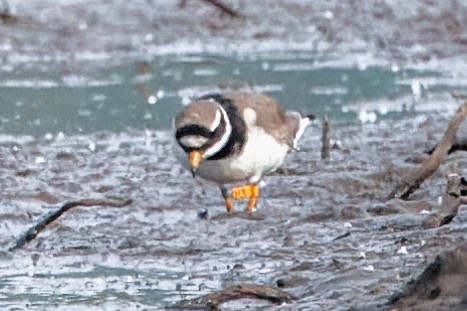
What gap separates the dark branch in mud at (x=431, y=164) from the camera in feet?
22.4

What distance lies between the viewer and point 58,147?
9.52m

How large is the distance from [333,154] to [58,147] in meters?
1.91

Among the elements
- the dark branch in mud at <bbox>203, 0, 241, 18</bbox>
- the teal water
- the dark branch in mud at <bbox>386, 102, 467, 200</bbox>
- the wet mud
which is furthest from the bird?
the dark branch in mud at <bbox>203, 0, 241, 18</bbox>

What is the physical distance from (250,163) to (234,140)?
23 cm

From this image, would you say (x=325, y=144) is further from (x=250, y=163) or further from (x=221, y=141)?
(x=221, y=141)

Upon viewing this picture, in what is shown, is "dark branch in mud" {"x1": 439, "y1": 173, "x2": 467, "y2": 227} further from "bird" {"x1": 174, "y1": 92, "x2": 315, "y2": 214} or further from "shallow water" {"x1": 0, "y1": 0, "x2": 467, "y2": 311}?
"bird" {"x1": 174, "y1": 92, "x2": 315, "y2": 214}

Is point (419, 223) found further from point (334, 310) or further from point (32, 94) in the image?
point (32, 94)

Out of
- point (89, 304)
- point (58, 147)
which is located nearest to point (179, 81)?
point (58, 147)

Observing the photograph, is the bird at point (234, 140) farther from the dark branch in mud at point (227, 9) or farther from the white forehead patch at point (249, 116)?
the dark branch in mud at point (227, 9)

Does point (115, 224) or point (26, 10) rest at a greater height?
point (26, 10)

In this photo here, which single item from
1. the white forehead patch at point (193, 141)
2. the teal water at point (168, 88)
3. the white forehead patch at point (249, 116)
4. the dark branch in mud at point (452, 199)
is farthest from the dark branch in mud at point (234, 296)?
the teal water at point (168, 88)

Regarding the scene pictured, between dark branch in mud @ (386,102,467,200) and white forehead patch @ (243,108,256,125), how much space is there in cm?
95

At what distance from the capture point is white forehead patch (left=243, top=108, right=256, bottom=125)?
7887 millimetres

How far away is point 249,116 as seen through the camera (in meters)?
7.92
